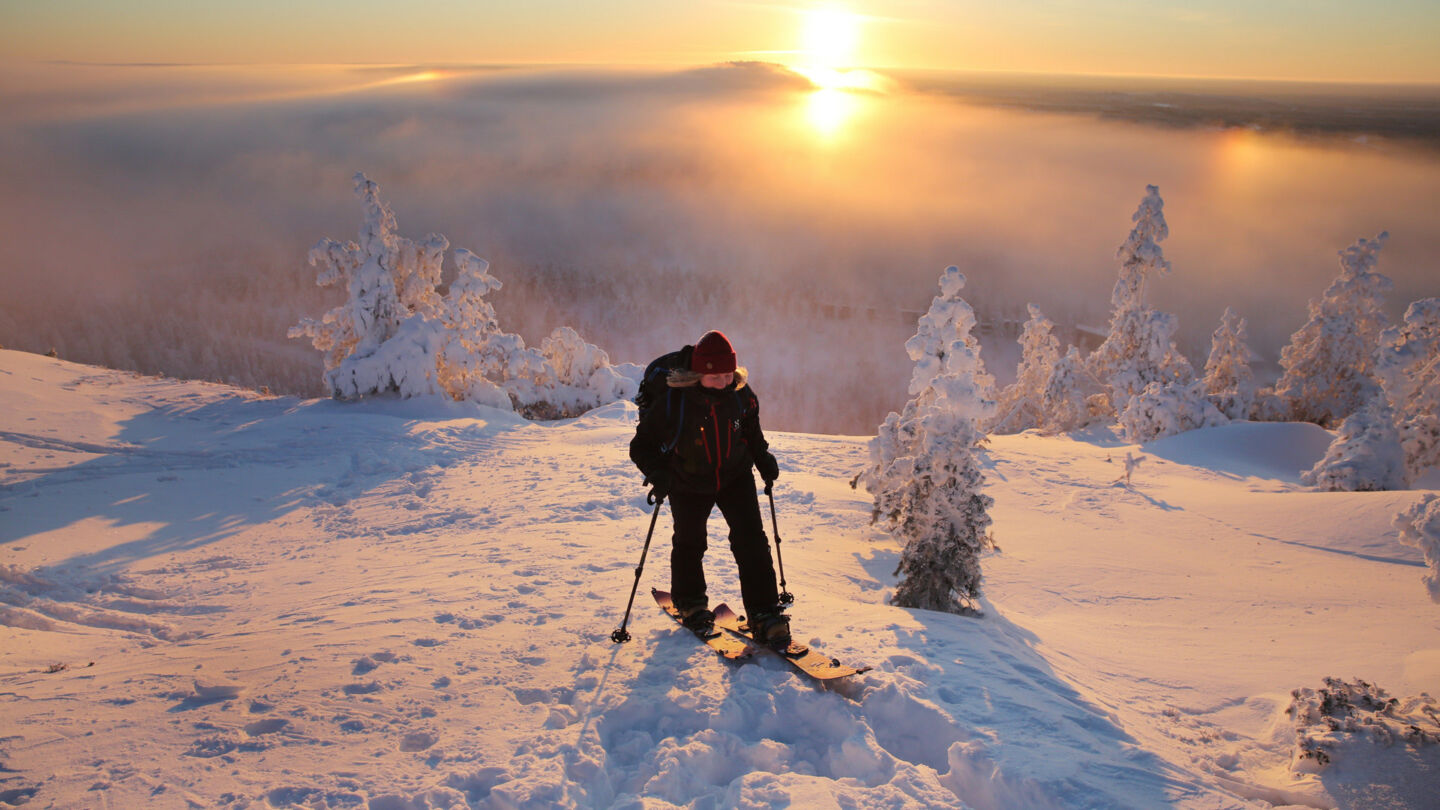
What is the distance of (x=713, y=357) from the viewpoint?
4.95 metres

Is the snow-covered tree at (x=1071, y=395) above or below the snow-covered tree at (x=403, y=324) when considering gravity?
below

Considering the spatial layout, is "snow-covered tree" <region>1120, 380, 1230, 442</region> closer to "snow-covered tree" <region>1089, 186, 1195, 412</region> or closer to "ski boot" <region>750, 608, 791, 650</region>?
"snow-covered tree" <region>1089, 186, 1195, 412</region>

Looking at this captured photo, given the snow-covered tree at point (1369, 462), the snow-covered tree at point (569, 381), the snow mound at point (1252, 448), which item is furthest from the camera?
the snow-covered tree at point (569, 381)

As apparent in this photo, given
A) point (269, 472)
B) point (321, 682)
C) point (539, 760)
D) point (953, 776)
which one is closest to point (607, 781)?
point (539, 760)

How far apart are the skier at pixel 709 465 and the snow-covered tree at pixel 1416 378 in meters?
20.5

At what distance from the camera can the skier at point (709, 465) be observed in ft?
16.5

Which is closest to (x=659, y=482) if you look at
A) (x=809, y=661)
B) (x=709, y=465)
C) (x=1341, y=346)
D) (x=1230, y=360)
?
(x=709, y=465)

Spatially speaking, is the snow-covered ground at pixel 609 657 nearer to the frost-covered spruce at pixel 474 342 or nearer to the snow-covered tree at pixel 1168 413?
the frost-covered spruce at pixel 474 342

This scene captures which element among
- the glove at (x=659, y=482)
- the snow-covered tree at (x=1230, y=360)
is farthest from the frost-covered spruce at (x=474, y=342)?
the snow-covered tree at (x=1230, y=360)

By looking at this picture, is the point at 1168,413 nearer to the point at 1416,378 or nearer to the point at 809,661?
the point at 1416,378

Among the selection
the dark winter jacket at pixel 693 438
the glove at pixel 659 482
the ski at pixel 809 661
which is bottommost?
the ski at pixel 809 661

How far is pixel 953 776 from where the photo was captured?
387 cm

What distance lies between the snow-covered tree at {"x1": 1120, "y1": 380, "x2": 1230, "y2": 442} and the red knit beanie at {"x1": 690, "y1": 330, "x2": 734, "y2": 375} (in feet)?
96.5

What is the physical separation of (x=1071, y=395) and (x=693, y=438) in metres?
35.6
